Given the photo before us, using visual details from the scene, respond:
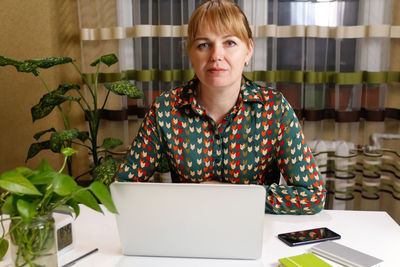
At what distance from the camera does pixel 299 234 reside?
1123 millimetres

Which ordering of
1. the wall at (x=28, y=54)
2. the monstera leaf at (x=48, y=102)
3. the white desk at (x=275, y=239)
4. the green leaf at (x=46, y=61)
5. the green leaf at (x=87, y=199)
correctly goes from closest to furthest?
the green leaf at (x=87, y=199) < the white desk at (x=275, y=239) < the green leaf at (x=46, y=61) < the monstera leaf at (x=48, y=102) < the wall at (x=28, y=54)

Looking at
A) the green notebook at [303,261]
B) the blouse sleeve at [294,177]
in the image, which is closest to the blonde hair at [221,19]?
the blouse sleeve at [294,177]

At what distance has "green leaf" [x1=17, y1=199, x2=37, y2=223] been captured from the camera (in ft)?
2.42

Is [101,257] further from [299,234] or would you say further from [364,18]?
[364,18]

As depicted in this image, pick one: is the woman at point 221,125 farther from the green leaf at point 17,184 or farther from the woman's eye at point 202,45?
the green leaf at point 17,184

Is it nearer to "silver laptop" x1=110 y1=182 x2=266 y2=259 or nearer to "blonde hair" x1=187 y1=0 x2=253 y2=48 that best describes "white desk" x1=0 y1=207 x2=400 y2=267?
"silver laptop" x1=110 y1=182 x2=266 y2=259

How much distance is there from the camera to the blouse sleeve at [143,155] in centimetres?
150

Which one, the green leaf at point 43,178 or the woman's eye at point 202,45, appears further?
the woman's eye at point 202,45

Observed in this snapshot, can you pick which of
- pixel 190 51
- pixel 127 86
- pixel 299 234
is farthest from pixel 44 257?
pixel 127 86

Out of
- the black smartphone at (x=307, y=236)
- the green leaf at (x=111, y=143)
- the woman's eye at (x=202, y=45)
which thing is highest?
the woman's eye at (x=202, y=45)

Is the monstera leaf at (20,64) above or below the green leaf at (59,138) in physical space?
above

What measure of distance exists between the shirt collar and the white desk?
0.44m

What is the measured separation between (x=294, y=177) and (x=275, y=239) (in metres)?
0.35

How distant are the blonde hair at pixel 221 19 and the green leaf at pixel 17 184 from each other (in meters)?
0.89
